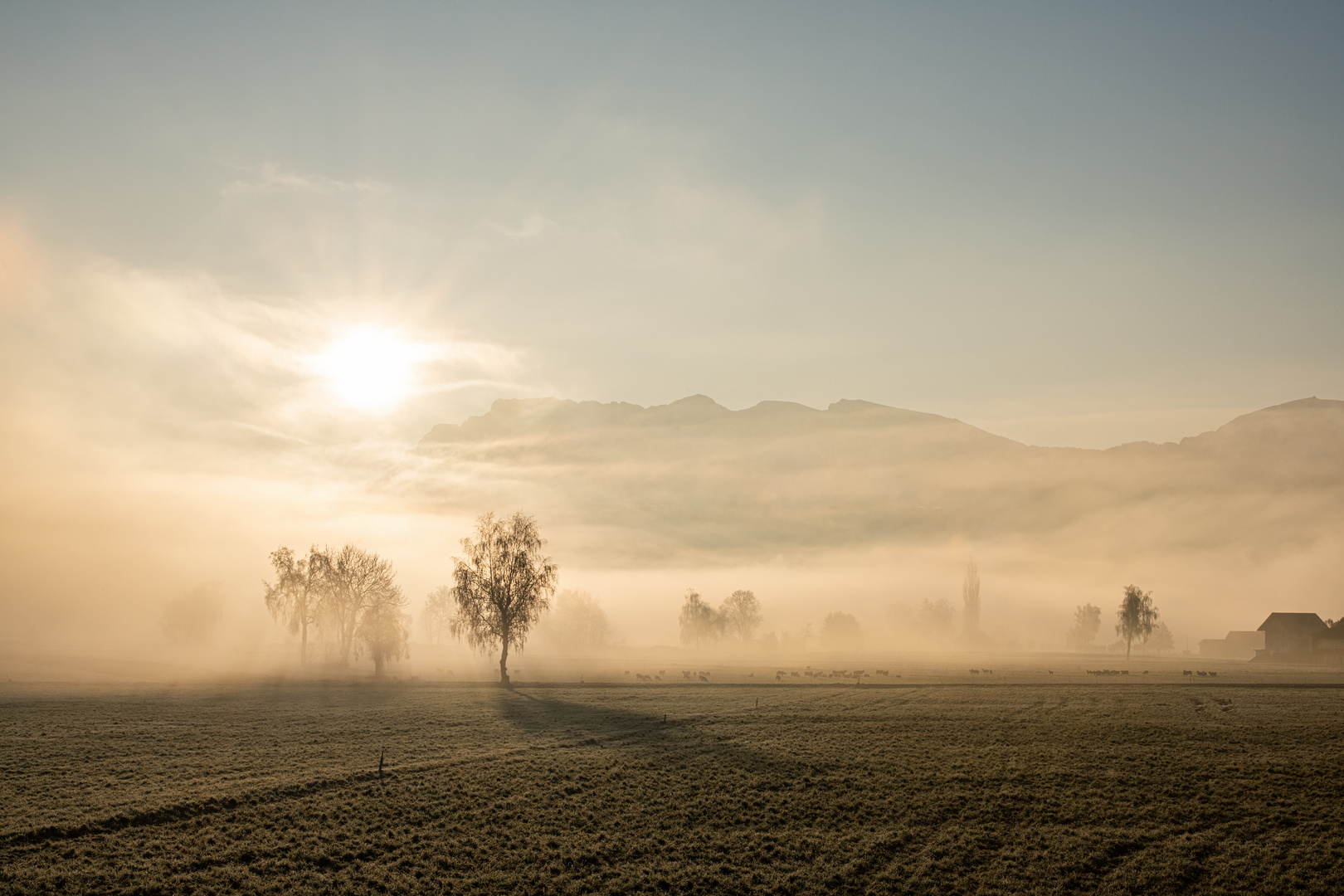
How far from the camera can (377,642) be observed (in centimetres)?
9338

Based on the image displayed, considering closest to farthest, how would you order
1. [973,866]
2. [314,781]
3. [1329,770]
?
[973,866]
[314,781]
[1329,770]

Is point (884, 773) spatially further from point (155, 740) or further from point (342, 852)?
point (155, 740)

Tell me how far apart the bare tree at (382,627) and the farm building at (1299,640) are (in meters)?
153

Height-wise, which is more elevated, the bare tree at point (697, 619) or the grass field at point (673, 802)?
the grass field at point (673, 802)

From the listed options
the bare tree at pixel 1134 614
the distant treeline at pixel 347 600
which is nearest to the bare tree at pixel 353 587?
the distant treeline at pixel 347 600

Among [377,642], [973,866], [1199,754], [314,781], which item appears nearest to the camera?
[973,866]

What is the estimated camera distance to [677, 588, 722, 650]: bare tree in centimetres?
19375

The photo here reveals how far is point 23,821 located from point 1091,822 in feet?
130

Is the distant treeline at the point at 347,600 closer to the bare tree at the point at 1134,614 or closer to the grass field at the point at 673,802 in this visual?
the grass field at the point at 673,802

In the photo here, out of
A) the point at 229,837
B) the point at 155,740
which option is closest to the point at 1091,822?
the point at 229,837

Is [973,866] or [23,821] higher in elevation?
[23,821]

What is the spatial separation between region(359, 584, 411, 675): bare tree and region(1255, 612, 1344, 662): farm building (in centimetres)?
15282

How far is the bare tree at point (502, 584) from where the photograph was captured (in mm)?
74438

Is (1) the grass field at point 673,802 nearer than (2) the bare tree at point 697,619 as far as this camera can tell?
Yes
